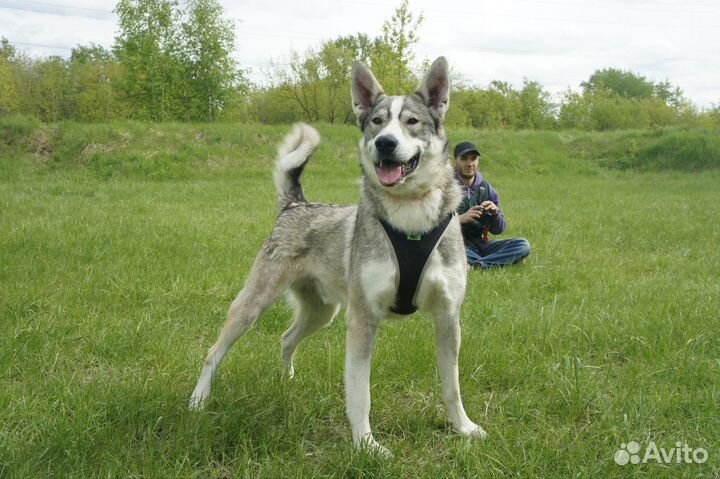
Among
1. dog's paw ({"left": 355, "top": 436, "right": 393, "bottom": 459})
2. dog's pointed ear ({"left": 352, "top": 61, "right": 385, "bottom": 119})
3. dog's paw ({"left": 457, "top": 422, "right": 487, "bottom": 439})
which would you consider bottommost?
dog's paw ({"left": 457, "top": 422, "right": 487, "bottom": 439})

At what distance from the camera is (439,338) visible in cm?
312

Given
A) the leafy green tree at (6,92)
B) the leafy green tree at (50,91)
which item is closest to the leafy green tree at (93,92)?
the leafy green tree at (50,91)

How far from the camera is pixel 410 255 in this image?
290 cm

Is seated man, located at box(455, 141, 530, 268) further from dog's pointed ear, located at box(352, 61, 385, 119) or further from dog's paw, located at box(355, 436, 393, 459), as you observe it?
dog's paw, located at box(355, 436, 393, 459)

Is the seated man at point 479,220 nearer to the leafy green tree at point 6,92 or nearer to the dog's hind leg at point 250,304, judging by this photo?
the dog's hind leg at point 250,304

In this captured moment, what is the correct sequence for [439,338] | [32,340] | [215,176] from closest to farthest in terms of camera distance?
[439,338] < [32,340] < [215,176]

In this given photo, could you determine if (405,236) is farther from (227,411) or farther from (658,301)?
(658,301)

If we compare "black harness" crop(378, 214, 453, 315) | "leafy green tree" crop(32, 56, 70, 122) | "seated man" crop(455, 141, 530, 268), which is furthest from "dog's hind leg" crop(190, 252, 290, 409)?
"leafy green tree" crop(32, 56, 70, 122)

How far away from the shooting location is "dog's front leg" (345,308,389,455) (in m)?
2.84

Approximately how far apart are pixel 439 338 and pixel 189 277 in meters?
3.41

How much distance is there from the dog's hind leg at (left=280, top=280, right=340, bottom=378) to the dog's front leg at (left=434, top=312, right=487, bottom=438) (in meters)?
1.00

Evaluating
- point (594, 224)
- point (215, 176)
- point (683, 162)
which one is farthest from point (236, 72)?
point (594, 224)

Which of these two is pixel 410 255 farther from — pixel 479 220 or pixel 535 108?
pixel 535 108

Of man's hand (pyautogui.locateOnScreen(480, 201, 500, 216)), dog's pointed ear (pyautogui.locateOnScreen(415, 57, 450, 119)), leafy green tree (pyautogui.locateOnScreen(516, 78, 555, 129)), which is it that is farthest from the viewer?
leafy green tree (pyautogui.locateOnScreen(516, 78, 555, 129))
